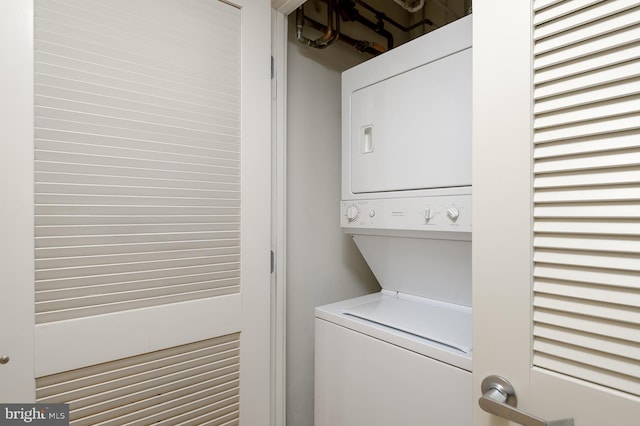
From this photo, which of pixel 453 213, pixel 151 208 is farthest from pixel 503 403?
pixel 151 208

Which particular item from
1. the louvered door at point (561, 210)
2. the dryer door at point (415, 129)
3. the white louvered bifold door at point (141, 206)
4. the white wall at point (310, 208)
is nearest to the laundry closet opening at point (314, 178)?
the white wall at point (310, 208)

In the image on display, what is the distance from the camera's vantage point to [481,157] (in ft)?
2.83

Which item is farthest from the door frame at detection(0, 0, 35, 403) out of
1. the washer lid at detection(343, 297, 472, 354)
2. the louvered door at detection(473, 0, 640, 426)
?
the louvered door at detection(473, 0, 640, 426)

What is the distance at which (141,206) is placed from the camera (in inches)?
46.8

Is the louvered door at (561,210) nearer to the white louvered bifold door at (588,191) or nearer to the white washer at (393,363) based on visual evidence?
the white louvered bifold door at (588,191)

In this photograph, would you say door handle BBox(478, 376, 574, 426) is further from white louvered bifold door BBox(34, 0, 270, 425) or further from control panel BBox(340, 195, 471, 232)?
white louvered bifold door BBox(34, 0, 270, 425)

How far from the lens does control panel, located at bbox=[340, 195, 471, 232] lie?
47.6 inches

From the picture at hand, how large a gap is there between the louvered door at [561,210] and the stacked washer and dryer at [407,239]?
332mm

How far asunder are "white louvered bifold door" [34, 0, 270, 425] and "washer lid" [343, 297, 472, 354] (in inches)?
21.4

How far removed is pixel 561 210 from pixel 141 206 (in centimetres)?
123

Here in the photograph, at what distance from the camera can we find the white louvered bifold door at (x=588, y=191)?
657mm

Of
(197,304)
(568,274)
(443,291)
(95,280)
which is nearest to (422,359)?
(443,291)

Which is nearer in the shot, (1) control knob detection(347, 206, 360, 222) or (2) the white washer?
(2) the white washer

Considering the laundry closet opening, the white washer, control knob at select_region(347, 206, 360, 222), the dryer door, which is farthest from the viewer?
the laundry closet opening
